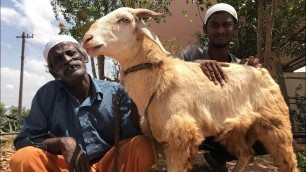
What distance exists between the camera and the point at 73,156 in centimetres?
314

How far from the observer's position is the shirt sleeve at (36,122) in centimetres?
350

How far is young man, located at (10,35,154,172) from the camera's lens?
333cm

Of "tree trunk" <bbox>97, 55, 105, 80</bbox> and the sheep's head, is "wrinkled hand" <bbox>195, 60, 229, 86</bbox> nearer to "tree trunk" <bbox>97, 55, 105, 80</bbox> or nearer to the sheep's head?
the sheep's head

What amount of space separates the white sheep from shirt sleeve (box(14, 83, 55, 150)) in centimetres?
98

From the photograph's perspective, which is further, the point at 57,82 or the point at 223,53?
the point at 223,53

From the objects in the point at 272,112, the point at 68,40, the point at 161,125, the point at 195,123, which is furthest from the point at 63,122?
the point at 272,112

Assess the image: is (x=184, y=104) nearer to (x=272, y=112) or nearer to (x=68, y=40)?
(x=272, y=112)

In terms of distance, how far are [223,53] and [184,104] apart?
133 cm

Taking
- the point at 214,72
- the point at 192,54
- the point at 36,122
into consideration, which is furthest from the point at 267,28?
the point at 36,122

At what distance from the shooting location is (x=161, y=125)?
114 inches

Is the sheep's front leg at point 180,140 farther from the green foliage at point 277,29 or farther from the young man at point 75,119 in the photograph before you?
the green foliage at point 277,29

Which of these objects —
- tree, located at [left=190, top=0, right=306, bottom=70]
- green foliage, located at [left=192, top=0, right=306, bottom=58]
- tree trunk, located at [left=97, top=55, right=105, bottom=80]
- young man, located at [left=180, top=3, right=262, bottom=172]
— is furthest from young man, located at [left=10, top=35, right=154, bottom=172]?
tree trunk, located at [left=97, top=55, right=105, bottom=80]

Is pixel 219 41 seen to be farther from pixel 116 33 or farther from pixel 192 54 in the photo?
pixel 116 33

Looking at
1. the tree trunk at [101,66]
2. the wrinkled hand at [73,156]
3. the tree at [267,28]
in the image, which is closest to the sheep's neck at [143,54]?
the wrinkled hand at [73,156]
